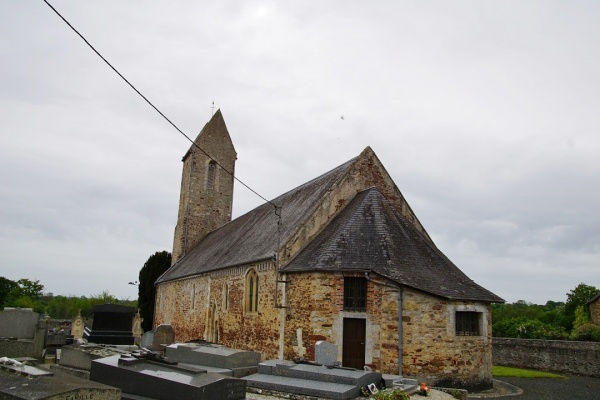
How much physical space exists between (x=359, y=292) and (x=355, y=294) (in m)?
0.13

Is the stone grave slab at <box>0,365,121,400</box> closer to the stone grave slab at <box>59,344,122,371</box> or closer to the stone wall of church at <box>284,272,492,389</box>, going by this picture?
the stone grave slab at <box>59,344,122,371</box>

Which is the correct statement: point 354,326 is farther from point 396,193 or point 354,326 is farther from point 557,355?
point 557,355

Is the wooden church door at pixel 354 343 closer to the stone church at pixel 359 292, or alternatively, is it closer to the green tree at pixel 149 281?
the stone church at pixel 359 292

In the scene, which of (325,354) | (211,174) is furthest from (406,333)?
(211,174)

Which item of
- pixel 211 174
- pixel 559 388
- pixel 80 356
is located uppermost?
pixel 211 174

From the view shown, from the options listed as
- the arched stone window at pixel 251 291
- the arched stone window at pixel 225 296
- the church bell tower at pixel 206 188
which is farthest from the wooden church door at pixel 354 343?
the church bell tower at pixel 206 188

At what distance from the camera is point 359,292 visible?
14156 mm

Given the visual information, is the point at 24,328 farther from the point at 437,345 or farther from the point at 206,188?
the point at 206,188

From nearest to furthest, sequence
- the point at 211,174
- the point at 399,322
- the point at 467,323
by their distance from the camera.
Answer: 1. the point at 399,322
2. the point at 467,323
3. the point at 211,174

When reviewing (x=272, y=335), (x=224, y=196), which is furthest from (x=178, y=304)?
(x=272, y=335)

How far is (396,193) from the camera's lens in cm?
1844

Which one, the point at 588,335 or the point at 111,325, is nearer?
the point at 111,325

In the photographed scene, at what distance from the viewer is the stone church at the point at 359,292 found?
44.8 ft

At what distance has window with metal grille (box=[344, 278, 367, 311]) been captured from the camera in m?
14.1
